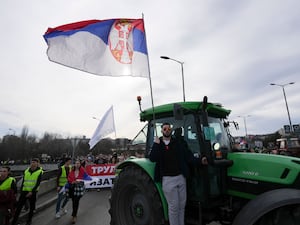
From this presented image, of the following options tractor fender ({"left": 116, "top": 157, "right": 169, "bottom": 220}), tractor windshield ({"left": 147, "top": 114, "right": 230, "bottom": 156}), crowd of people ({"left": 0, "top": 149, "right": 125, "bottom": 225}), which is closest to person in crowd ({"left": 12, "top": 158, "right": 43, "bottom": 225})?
crowd of people ({"left": 0, "top": 149, "right": 125, "bottom": 225})

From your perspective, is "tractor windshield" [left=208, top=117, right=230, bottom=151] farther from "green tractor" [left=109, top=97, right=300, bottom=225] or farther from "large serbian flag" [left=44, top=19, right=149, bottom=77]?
"large serbian flag" [left=44, top=19, right=149, bottom=77]

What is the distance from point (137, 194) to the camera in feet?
13.6

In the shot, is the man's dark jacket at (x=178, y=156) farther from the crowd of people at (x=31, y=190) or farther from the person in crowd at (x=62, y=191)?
the person in crowd at (x=62, y=191)

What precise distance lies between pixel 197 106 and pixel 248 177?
1275mm

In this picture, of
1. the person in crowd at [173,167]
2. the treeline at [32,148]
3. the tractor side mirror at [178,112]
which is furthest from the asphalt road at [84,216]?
the treeline at [32,148]

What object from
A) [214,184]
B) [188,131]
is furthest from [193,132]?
[214,184]

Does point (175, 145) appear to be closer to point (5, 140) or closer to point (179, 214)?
point (179, 214)

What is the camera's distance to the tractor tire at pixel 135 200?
3.53 m

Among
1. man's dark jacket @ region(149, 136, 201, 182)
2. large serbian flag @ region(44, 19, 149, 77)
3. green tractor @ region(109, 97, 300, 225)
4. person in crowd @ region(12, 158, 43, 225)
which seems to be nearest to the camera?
green tractor @ region(109, 97, 300, 225)

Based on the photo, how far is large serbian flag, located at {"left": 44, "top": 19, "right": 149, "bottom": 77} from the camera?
183 inches

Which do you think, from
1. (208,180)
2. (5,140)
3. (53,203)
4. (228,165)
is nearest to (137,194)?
(208,180)

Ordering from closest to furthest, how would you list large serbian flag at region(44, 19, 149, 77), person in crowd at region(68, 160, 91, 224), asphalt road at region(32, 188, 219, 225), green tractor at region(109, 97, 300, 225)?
green tractor at region(109, 97, 300, 225) → large serbian flag at region(44, 19, 149, 77) → asphalt road at region(32, 188, 219, 225) → person in crowd at region(68, 160, 91, 224)

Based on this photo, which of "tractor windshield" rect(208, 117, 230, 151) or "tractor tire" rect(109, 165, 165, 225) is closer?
"tractor tire" rect(109, 165, 165, 225)

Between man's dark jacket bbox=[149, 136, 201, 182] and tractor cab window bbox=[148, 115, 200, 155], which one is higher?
tractor cab window bbox=[148, 115, 200, 155]
